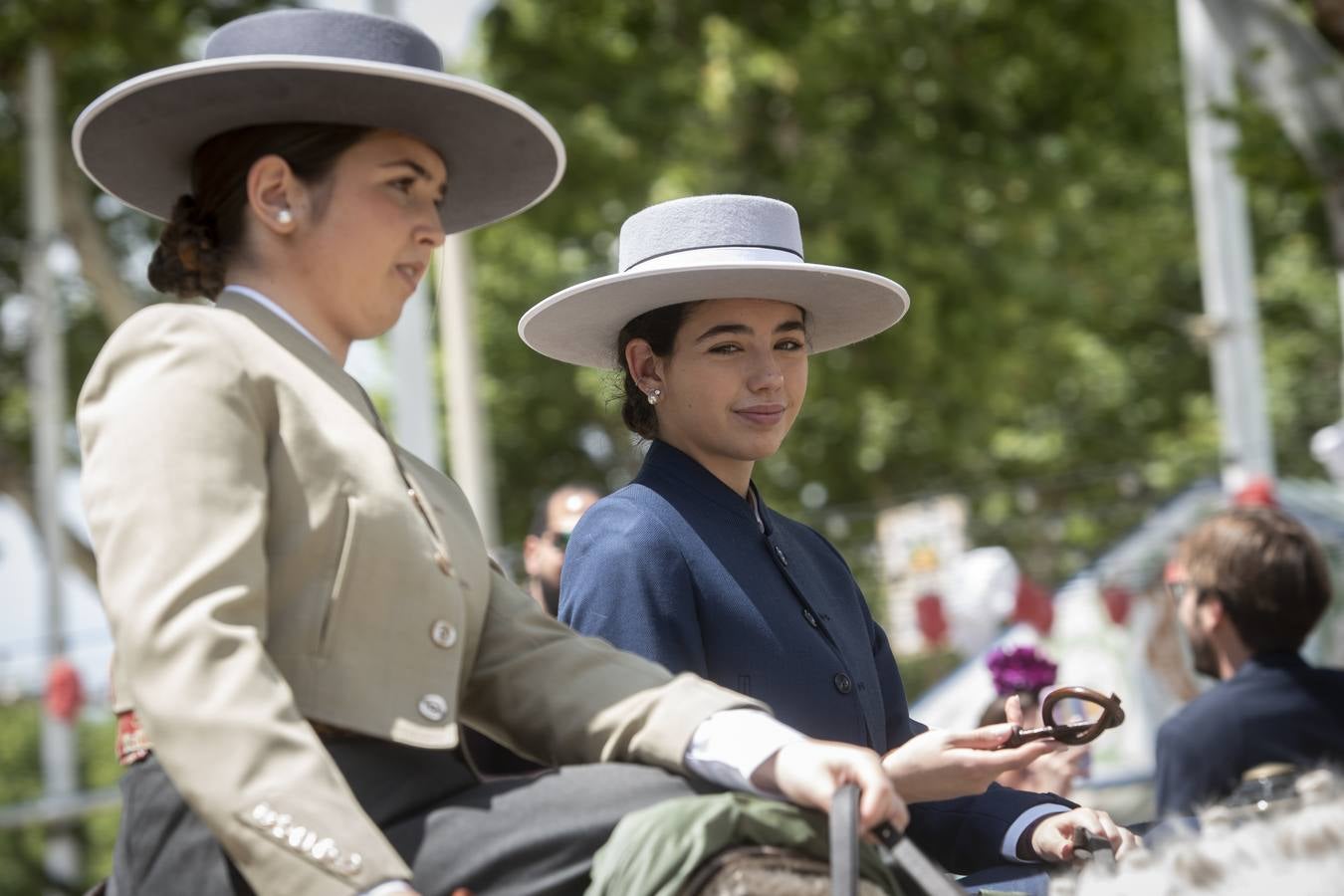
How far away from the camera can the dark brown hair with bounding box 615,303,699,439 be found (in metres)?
3.20

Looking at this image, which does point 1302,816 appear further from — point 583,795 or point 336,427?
point 336,427

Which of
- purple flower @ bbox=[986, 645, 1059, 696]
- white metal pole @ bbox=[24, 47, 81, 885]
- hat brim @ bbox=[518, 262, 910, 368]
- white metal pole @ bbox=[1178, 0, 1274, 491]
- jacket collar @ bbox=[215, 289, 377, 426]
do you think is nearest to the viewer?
jacket collar @ bbox=[215, 289, 377, 426]

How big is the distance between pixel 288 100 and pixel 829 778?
1062 mm

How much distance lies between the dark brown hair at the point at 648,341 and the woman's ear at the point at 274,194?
103 cm

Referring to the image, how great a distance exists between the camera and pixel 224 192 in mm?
2330

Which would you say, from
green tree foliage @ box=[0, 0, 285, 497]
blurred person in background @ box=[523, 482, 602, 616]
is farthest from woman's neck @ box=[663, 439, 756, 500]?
green tree foliage @ box=[0, 0, 285, 497]

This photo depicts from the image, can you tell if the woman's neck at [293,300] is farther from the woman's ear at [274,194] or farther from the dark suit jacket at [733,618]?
the dark suit jacket at [733,618]

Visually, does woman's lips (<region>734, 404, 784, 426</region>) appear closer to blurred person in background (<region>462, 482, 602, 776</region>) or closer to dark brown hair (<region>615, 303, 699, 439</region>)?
dark brown hair (<region>615, 303, 699, 439</region>)

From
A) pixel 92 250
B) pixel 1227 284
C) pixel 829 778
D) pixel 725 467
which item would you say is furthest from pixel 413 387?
pixel 92 250

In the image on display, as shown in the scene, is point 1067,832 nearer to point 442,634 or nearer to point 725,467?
point 725,467

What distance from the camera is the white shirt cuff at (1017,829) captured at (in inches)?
109

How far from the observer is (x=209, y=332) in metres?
2.10

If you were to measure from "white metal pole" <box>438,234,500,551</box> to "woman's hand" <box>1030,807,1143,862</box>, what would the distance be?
24.5ft

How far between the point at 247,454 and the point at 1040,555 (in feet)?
30.8
